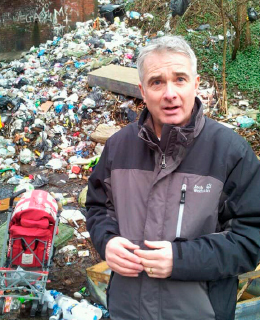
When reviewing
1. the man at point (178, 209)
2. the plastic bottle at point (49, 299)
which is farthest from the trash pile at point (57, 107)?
the man at point (178, 209)

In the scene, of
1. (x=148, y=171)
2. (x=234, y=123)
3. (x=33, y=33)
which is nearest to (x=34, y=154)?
(x=234, y=123)

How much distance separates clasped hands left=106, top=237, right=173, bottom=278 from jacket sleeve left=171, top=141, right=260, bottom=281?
0.04 metres

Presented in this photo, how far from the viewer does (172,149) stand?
1731 mm

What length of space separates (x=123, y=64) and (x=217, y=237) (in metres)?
7.58

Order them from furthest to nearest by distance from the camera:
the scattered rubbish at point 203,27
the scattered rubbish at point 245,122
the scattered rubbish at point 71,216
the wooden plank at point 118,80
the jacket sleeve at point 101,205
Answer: the scattered rubbish at point 203,27
the wooden plank at point 118,80
the scattered rubbish at point 245,122
the scattered rubbish at point 71,216
the jacket sleeve at point 101,205

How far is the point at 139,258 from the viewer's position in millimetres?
1635

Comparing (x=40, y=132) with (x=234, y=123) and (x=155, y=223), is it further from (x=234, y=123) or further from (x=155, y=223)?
(x=155, y=223)

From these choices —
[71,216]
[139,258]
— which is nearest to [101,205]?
[139,258]

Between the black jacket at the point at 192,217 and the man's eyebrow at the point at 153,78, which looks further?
the man's eyebrow at the point at 153,78

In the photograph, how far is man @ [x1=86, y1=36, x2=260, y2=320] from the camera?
1.63 metres

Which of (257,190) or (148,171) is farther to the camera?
(148,171)

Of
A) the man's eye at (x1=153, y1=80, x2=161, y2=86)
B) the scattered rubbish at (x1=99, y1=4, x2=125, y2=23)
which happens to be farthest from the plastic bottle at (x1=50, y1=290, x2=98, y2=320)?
the scattered rubbish at (x1=99, y1=4, x2=125, y2=23)

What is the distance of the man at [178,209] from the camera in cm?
163

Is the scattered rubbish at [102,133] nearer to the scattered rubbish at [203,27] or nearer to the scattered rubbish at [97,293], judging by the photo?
the scattered rubbish at [97,293]
